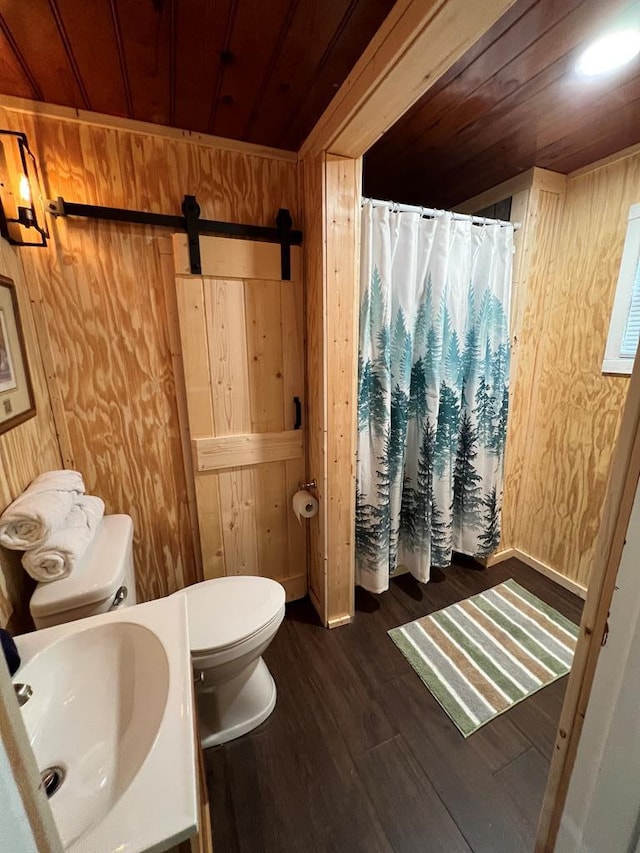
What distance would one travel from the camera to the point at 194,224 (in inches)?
55.1

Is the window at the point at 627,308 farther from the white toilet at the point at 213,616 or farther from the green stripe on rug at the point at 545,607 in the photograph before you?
the white toilet at the point at 213,616

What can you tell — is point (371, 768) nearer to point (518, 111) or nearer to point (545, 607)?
point (545, 607)

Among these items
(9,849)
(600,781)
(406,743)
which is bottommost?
(406,743)

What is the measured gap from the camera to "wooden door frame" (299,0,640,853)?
20.9 inches

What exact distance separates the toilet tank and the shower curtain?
1069 millimetres

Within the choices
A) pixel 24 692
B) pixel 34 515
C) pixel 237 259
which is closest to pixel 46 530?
pixel 34 515

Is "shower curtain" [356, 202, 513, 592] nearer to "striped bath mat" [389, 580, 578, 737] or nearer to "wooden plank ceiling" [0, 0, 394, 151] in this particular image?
"striped bath mat" [389, 580, 578, 737]

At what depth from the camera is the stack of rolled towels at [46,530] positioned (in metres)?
0.96

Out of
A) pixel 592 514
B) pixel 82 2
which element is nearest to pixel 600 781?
pixel 592 514

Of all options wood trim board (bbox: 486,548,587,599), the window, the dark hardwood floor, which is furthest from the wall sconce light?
wood trim board (bbox: 486,548,587,599)

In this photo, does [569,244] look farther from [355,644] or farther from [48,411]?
[48,411]

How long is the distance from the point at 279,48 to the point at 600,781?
1.82m

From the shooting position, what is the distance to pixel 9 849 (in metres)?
0.29

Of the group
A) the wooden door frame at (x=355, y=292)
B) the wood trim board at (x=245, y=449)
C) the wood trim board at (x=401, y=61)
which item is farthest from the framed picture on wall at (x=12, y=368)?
the wood trim board at (x=401, y=61)
